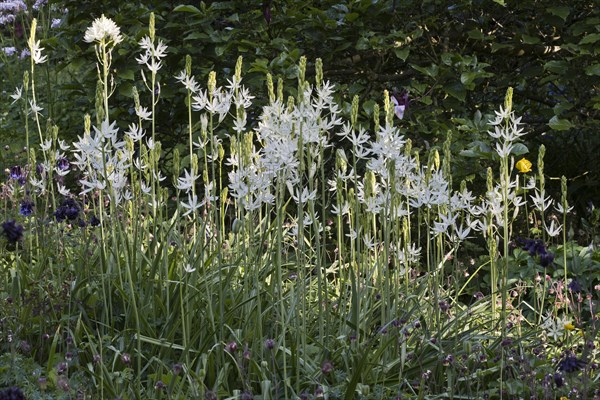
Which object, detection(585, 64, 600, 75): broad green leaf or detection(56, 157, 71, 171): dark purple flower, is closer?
detection(56, 157, 71, 171): dark purple flower

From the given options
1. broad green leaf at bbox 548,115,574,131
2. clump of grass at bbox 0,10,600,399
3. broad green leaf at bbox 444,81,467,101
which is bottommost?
clump of grass at bbox 0,10,600,399

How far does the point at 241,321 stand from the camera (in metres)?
3.19

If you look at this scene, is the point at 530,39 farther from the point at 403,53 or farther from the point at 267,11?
the point at 267,11

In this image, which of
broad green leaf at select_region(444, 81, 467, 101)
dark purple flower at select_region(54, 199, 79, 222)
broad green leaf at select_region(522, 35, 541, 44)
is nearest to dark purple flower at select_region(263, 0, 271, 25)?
broad green leaf at select_region(444, 81, 467, 101)

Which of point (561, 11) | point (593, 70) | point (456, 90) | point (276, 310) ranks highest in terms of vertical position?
point (561, 11)

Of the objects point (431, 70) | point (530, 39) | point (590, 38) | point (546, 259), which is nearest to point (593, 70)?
point (590, 38)

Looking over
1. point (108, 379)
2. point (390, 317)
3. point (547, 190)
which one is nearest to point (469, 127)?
point (547, 190)

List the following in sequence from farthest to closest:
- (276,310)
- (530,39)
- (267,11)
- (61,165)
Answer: (267,11)
(530,39)
(61,165)
(276,310)

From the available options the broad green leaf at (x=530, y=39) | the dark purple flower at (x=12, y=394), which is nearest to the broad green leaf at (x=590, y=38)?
the broad green leaf at (x=530, y=39)

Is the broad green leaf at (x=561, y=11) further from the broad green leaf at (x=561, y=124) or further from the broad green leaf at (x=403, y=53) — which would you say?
the broad green leaf at (x=403, y=53)

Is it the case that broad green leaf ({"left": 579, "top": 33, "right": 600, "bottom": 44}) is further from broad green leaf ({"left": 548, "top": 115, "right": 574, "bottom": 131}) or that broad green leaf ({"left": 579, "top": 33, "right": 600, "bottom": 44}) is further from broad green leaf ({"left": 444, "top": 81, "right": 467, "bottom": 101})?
broad green leaf ({"left": 444, "top": 81, "right": 467, "bottom": 101})

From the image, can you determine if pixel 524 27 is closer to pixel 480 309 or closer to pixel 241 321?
pixel 480 309

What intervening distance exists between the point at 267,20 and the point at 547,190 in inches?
85.3

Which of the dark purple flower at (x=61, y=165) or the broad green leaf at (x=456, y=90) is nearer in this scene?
the dark purple flower at (x=61, y=165)
